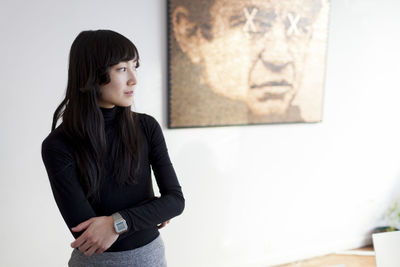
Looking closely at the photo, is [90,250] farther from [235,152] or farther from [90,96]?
Answer: [235,152]

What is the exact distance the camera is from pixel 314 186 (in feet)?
8.62

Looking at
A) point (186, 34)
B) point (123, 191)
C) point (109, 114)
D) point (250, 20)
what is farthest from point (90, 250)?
point (250, 20)

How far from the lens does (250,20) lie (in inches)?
84.4

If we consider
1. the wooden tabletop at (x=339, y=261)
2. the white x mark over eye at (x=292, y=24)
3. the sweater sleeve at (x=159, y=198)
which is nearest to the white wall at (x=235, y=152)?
the wooden tabletop at (x=339, y=261)

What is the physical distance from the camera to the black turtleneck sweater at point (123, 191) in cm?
102

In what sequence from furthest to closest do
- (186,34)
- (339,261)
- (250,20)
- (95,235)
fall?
(339,261), (250,20), (186,34), (95,235)

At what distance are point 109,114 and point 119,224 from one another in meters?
0.39

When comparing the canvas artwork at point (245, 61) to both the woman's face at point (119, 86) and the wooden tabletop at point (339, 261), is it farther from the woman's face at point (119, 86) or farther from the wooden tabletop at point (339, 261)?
the wooden tabletop at point (339, 261)

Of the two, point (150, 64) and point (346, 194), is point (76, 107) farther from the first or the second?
point (346, 194)

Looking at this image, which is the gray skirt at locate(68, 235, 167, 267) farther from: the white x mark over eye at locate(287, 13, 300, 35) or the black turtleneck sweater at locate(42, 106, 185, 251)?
the white x mark over eye at locate(287, 13, 300, 35)

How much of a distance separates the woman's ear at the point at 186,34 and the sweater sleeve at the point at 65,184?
1.16 metres

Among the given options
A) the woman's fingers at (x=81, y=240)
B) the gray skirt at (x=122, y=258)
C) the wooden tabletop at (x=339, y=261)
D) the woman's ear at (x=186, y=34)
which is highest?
the woman's ear at (x=186, y=34)

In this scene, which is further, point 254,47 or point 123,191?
point 254,47

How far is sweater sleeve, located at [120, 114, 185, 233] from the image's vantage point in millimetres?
1065
